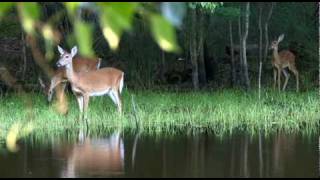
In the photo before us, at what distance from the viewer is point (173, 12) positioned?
65.1 inches

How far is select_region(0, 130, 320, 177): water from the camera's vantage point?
24.5ft

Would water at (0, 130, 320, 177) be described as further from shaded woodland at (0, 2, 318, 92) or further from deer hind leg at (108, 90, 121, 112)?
shaded woodland at (0, 2, 318, 92)

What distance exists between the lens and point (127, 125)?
446 inches

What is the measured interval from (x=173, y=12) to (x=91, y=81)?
12493 millimetres

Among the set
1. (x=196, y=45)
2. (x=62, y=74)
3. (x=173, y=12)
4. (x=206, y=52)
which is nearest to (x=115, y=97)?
(x=62, y=74)

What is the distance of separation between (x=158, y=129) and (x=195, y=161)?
2876 mm

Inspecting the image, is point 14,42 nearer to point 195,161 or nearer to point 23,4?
point 195,161

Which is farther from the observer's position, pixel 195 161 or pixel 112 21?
pixel 195 161

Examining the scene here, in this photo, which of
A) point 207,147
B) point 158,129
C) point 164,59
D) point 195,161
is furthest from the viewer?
point 164,59

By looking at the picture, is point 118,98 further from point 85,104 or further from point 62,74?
point 62,74

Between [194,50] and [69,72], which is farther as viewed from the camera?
[194,50]

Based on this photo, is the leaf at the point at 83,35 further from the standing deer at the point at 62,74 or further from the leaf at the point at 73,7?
the standing deer at the point at 62,74

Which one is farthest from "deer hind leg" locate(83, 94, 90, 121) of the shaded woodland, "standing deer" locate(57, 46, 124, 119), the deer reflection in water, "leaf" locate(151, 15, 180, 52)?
"leaf" locate(151, 15, 180, 52)

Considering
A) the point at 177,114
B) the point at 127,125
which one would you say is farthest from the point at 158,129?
the point at 177,114
